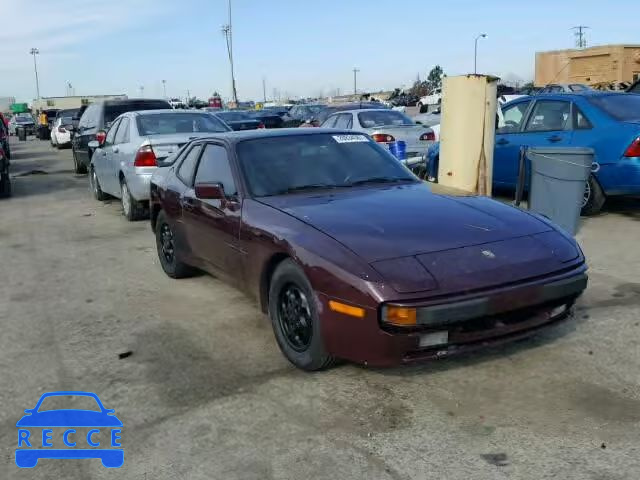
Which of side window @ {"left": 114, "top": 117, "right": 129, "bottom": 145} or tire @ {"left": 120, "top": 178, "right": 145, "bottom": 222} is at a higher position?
side window @ {"left": 114, "top": 117, "right": 129, "bottom": 145}

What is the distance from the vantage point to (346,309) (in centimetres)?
341

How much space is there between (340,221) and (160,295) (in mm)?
2461

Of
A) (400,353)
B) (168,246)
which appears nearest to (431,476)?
(400,353)

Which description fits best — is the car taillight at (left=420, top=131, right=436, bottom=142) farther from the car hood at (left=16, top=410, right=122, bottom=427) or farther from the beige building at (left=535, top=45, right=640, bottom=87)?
the beige building at (left=535, top=45, right=640, bottom=87)

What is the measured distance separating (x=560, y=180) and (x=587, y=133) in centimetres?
145

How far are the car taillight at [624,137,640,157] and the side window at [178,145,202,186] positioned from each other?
5.07m

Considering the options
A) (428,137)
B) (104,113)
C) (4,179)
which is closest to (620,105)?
(428,137)

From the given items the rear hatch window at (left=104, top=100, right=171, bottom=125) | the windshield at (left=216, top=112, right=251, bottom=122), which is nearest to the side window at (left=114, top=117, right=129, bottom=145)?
the rear hatch window at (left=104, top=100, right=171, bottom=125)

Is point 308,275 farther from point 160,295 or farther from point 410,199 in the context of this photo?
point 160,295

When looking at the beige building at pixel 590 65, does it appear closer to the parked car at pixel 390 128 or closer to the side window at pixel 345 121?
the parked car at pixel 390 128

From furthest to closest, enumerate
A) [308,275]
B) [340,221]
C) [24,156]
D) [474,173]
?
[24,156] → [474,173] → [340,221] → [308,275]

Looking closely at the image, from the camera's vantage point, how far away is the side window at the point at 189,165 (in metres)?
5.60

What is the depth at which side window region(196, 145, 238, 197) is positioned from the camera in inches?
190

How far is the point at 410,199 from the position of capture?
4410 millimetres
